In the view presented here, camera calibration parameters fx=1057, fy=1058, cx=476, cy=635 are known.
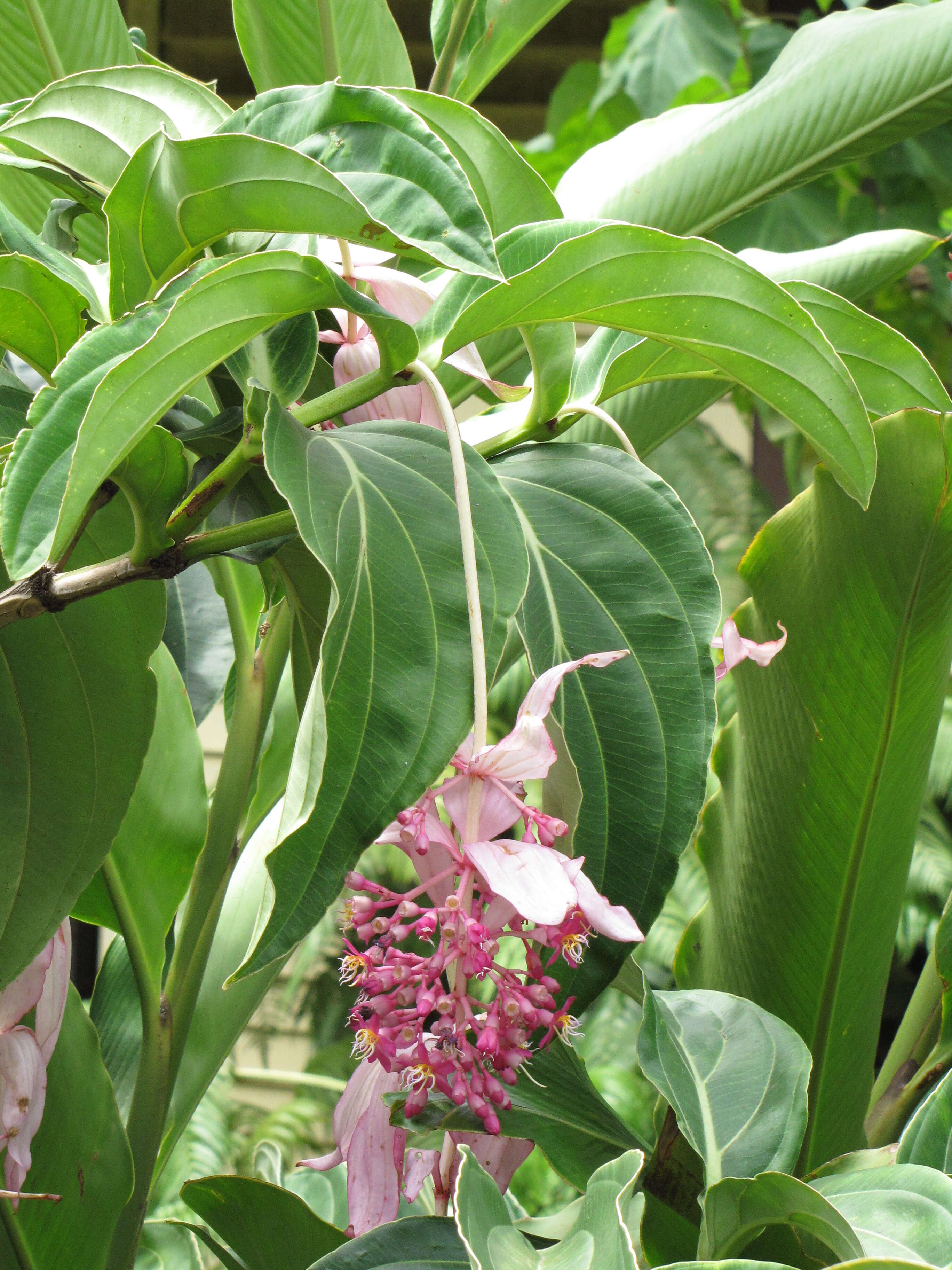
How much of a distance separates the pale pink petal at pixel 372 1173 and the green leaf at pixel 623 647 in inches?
3.0

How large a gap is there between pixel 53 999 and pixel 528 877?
0.66ft

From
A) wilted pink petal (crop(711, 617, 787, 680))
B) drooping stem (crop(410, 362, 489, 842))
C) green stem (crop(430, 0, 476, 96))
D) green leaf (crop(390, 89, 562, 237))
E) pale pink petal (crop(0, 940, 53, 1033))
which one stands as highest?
green stem (crop(430, 0, 476, 96))

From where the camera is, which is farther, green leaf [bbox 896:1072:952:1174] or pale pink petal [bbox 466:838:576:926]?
green leaf [bbox 896:1072:952:1174]

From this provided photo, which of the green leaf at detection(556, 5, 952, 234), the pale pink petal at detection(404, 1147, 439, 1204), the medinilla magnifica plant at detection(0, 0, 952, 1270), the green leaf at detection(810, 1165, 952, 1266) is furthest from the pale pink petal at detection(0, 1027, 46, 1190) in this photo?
the green leaf at detection(556, 5, 952, 234)

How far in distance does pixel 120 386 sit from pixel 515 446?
16 centimetres

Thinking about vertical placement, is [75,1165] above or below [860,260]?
below

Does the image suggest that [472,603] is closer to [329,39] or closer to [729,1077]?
[729,1077]

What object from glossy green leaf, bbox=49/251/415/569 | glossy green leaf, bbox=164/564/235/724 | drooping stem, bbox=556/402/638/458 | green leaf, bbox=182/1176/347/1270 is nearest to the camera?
glossy green leaf, bbox=49/251/415/569

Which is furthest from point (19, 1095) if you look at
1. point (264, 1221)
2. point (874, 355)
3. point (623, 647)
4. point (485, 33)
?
point (485, 33)

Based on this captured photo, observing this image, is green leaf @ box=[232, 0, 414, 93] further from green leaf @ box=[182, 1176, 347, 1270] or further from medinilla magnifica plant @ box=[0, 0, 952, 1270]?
green leaf @ box=[182, 1176, 347, 1270]

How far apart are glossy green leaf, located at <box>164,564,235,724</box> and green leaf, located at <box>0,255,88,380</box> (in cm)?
27

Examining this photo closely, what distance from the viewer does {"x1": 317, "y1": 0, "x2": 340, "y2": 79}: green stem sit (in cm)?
44

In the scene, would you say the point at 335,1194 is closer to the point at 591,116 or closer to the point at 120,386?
the point at 120,386

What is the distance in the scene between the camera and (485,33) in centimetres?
46
